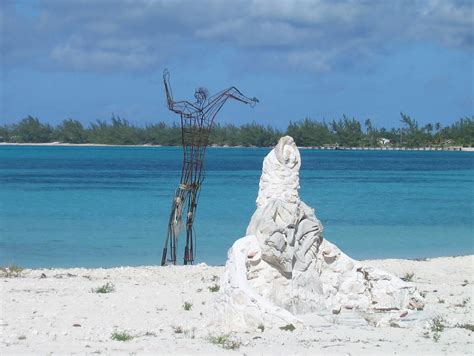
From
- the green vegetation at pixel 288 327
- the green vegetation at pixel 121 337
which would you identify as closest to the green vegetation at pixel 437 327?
the green vegetation at pixel 288 327

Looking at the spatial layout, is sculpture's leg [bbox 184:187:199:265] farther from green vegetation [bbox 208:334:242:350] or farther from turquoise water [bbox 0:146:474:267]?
green vegetation [bbox 208:334:242:350]

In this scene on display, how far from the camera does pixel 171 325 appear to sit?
9.82 meters

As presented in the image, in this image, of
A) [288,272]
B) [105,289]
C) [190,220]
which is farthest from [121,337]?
[190,220]

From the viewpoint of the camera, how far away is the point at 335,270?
1017 cm

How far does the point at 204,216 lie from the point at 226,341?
22638 millimetres

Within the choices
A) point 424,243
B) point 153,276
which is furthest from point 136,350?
point 424,243

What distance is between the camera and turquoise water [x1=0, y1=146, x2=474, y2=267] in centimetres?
2238

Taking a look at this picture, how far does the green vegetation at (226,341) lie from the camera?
8.40 m

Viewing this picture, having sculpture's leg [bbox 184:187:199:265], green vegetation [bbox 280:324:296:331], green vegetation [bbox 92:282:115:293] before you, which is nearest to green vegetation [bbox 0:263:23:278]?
green vegetation [bbox 92:282:115:293]

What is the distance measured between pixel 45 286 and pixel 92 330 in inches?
125

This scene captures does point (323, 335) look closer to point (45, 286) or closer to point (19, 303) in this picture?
point (19, 303)

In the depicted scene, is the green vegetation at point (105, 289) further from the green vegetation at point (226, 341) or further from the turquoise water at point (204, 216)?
the turquoise water at point (204, 216)

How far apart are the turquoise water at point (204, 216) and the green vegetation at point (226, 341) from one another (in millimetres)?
11171

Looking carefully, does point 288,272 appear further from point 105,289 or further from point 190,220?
point 190,220
